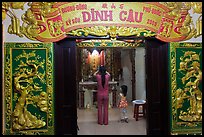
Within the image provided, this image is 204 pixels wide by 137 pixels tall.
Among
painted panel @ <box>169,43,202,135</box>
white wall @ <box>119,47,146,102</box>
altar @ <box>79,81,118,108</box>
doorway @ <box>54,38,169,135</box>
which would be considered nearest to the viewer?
doorway @ <box>54,38,169,135</box>

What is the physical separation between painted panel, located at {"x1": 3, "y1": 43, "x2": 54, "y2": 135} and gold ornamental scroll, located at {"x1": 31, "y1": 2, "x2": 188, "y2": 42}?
0.28 m

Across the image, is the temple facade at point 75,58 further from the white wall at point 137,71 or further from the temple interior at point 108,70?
the temple interior at point 108,70

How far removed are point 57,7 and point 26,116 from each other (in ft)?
5.40

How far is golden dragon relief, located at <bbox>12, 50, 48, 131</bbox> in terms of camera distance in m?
3.65

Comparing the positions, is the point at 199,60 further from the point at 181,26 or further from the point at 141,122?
the point at 141,122

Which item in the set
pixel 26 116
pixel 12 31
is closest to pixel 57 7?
pixel 12 31

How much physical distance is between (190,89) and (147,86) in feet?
2.25

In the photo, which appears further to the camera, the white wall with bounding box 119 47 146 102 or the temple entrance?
the white wall with bounding box 119 47 146 102

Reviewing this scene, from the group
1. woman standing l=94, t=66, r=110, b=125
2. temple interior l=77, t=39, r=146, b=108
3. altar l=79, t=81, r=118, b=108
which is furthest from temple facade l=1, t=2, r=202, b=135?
altar l=79, t=81, r=118, b=108

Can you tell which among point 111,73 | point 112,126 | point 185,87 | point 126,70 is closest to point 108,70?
point 111,73

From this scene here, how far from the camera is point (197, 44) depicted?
13.2ft

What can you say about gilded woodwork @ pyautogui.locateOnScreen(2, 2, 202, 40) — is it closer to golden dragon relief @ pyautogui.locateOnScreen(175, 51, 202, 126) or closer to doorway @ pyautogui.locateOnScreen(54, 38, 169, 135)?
doorway @ pyautogui.locateOnScreen(54, 38, 169, 135)

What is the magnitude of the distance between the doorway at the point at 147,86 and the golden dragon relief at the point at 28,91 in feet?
0.77

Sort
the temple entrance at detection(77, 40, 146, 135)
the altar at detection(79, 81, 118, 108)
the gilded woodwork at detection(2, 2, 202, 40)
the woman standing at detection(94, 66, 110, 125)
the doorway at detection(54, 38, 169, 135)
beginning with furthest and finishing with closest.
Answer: the altar at detection(79, 81, 118, 108)
the temple entrance at detection(77, 40, 146, 135)
the woman standing at detection(94, 66, 110, 125)
the doorway at detection(54, 38, 169, 135)
the gilded woodwork at detection(2, 2, 202, 40)
